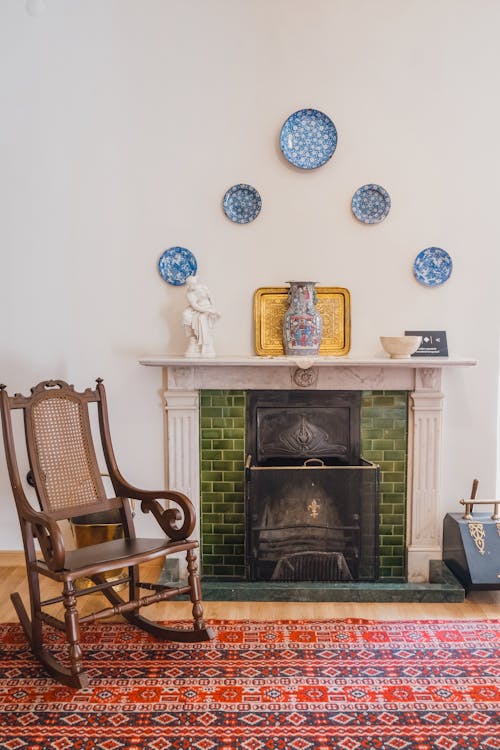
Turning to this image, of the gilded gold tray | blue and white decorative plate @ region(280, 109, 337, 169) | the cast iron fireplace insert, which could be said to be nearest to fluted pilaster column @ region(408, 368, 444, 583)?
the cast iron fireplace insert

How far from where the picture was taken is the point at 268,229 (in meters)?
3.61

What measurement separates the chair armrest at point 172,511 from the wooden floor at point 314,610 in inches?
18.3

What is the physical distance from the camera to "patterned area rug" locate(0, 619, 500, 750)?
2.27 m

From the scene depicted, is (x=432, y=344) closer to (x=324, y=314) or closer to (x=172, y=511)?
(x=324, y=314)

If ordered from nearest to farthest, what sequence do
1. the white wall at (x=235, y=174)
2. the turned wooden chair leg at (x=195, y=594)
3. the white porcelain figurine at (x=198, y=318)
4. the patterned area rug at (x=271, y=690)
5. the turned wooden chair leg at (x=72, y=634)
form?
the patterned area rug at (x=271, y=690), the turned wooden chair leg at (x=72, y=634), the turned wooden chair leg at (x=195, y=594), the white porcelain figurine at (x=198, y=318), the white wall at (x=235, y=174)

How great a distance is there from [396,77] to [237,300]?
1.37 meters

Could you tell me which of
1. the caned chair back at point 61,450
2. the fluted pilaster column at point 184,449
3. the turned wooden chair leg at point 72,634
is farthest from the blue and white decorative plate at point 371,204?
the turned wooden chair leg at point 72,634

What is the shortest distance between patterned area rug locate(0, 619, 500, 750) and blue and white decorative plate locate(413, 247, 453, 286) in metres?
1.65

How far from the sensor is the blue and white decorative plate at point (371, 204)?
3568 millimetres

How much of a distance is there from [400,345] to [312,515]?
93 centimetres

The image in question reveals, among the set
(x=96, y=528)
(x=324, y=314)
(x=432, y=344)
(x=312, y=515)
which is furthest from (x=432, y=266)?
(x=96, y=528)

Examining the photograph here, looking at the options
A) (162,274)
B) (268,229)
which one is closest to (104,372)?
(162,274)

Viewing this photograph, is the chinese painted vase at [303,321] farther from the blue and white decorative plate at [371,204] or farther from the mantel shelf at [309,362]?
the blue and white decorative plate at [371,204]

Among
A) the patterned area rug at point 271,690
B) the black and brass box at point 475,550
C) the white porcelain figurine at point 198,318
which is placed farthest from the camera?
the white porcelain figurine at point 198,318
